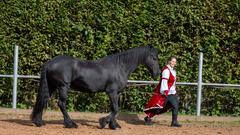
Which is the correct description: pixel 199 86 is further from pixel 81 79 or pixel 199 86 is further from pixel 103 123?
pixel 81 79

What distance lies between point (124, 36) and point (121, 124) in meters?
2.58

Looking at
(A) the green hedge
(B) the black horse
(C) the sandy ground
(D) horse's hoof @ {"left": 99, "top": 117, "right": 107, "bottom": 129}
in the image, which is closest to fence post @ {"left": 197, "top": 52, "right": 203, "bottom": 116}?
(C) the sandy ground

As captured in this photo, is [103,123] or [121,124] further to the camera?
A: [121,124]

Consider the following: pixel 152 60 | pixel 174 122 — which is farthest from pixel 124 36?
pixel 174 122

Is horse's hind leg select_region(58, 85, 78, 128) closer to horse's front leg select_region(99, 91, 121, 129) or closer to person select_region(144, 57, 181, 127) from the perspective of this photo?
horse's front leg select_region(99, 91, 121, 129)

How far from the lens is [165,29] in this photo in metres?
12.8

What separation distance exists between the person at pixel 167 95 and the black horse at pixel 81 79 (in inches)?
33.8

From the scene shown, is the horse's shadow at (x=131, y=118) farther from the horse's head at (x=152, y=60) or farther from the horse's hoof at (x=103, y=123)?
the horse's head at (x=152, y=60)

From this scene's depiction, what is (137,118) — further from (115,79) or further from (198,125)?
(115,79)

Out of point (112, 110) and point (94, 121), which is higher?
point (112, 110)

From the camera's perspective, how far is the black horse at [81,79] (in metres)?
9.91

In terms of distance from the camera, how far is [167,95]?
10.8 metres

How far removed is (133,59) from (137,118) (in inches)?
79.5

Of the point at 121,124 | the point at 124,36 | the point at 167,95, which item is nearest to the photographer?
the point at 167,95
